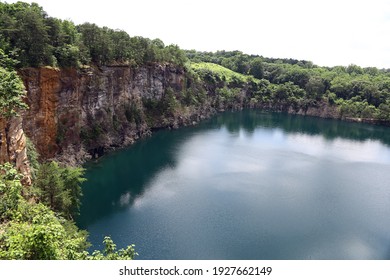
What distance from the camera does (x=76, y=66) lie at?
160ft

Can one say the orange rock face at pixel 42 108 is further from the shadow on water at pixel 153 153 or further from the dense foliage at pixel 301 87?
the dense foliage at pixel 301 87

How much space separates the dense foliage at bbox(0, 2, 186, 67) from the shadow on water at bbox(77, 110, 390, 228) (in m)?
15.9

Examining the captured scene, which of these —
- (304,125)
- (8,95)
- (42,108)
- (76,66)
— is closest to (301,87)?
(304,125)

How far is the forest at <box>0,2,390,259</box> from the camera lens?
15693 mm

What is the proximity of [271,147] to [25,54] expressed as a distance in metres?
50.1

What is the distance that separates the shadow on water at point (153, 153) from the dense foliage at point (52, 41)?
628 inches

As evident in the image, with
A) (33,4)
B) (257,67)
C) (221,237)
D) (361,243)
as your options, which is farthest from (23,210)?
(257,67)

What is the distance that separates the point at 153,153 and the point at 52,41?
2526 cm

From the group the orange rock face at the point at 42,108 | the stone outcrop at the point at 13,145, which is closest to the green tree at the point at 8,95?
the stone outcrop at the point at 13,145

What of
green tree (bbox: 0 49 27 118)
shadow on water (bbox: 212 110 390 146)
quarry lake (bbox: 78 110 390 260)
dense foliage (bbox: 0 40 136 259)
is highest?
green tree (bbox: 0 49 27 118)

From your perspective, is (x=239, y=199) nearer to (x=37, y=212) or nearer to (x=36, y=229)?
(x=37, y=212)

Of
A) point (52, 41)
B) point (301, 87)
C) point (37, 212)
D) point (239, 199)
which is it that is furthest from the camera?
point (301, 87)

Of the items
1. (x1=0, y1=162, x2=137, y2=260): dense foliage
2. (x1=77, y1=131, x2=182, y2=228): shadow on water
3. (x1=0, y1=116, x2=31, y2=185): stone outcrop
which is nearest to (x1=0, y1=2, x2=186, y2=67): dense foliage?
(x1=0, y1=116, x2=31, y2=185): stone outcrop

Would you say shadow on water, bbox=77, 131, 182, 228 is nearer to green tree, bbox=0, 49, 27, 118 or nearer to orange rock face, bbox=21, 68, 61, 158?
orange rock face, bbox=21, 68, 61, 158
